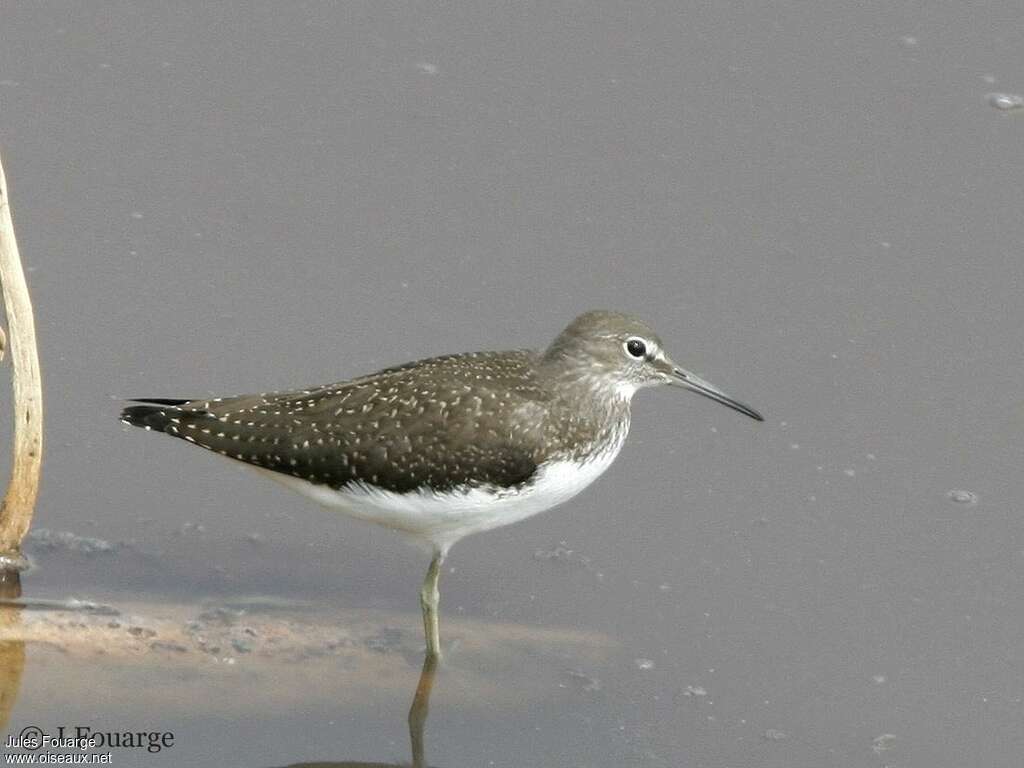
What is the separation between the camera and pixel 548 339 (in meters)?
9.23

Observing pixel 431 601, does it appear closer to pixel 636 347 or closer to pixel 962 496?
pixel 636 347

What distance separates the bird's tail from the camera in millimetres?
7512

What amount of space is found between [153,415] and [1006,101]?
5948mm

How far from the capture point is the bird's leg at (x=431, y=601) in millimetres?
7609

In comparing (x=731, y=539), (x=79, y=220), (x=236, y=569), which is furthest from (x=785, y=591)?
(x=79, y=220)

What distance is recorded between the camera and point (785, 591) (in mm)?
8031

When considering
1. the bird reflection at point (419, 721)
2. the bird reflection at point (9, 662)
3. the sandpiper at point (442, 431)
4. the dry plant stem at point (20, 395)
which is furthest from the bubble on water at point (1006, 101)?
the bird reflection at point (9, 662)

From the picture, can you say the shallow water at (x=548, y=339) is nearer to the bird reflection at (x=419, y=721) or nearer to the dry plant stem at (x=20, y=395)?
the bird reflection at (x=419, y=721)

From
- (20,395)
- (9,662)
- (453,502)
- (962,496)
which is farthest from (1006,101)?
(9,662)

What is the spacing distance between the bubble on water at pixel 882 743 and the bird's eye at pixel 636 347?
1.94 metres

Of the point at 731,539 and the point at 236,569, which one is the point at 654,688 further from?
the point at 236,569

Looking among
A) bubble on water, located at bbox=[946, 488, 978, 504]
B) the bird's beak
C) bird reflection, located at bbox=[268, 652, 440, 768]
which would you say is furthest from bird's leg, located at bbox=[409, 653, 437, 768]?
bubble on water, located at bbox=[946, 488, 978, 504]

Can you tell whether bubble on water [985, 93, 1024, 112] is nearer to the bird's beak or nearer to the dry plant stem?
the bird's beak

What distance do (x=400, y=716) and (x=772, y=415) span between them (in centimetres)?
271
